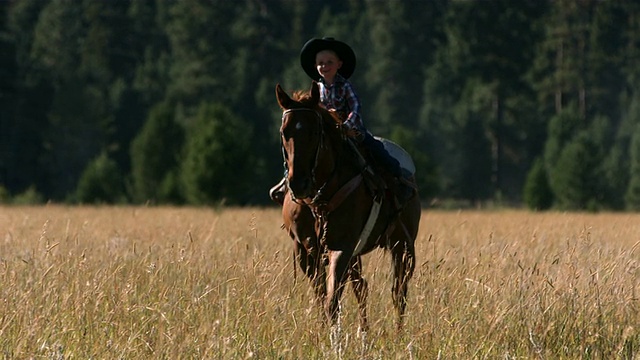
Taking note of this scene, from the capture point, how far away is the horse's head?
6.68 meters

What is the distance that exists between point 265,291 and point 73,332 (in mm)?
1506

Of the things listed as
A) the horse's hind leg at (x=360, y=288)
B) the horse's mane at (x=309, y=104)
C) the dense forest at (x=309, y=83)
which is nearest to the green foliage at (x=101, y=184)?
the dense forest at (x=309, y=83)

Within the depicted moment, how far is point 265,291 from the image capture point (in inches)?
291

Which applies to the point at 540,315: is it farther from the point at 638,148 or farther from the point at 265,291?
the point at 638,148

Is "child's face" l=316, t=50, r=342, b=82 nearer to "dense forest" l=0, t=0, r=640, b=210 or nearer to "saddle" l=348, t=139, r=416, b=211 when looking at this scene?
"saddle" l=348, t=139, r=416, b=211

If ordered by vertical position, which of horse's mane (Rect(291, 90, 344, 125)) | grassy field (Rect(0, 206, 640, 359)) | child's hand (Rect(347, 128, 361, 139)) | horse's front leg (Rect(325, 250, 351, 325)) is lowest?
grassy field (Rect(0, 206, 640, 359))

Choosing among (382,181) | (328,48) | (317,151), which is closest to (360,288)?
(382,181)

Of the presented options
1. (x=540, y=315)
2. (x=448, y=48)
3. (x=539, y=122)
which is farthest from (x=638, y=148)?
(x=540, y=315)

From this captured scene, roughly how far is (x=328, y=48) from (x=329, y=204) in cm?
139

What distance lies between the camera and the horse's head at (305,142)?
6.68m

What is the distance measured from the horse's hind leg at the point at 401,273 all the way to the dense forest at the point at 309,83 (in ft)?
148

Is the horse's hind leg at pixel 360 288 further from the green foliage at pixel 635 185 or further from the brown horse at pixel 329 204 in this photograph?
the green foliage at pixel 635 185

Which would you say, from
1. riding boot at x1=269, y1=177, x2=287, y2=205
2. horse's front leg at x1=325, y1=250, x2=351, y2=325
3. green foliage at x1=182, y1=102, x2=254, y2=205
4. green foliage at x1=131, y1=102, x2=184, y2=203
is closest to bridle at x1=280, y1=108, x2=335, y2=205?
horse's front leg at x1=325, y1=250, x2=351, y2=325

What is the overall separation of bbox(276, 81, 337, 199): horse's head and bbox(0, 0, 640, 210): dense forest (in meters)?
46.4
